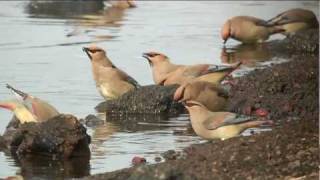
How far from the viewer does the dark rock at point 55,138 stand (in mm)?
10000

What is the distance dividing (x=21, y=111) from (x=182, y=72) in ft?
12.7

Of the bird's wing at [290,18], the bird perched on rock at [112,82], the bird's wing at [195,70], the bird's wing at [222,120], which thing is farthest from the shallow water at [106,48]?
the bird's wing at [195,70]

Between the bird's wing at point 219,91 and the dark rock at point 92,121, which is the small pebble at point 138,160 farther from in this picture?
the bird's wing at point 219,91

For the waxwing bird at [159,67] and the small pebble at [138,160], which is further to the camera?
the waxwing bird at [159,67]

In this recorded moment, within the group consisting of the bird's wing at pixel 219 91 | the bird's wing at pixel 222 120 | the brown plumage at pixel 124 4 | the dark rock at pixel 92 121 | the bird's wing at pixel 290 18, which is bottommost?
the brown plumage at pixel 124 4

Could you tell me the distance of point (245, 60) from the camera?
17766 millimetres

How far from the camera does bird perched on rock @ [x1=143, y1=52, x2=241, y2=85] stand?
13.9 meters

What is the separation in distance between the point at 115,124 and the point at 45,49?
6.14m

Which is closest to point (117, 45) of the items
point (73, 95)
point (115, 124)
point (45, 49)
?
point (45, 49)

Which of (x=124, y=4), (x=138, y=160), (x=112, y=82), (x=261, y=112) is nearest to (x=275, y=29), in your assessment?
(x=124, y=4)

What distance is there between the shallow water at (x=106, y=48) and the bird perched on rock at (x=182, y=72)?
2.84 ft

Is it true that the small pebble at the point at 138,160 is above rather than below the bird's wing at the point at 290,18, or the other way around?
above

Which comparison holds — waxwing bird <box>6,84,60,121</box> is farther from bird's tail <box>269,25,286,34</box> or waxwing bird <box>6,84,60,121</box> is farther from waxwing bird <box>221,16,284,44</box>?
bird's tail <box>269,25,286,34</box>

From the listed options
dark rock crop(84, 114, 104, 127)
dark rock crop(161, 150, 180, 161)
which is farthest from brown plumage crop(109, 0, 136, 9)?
dark rock crop(161, 150, 180, 161)
